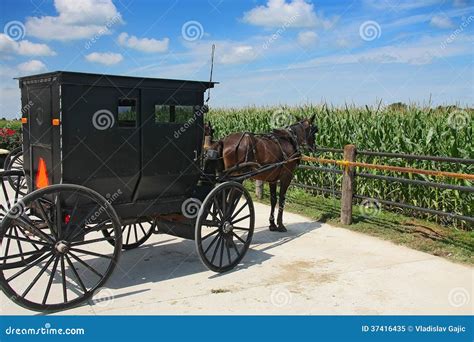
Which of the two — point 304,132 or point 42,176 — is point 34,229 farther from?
point 304,132

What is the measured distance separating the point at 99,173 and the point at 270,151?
343 cm

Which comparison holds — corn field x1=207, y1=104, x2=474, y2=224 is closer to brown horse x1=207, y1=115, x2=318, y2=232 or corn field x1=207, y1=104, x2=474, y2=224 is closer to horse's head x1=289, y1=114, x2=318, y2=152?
horse's head x1=289, y1=114, x2=318, y2=152

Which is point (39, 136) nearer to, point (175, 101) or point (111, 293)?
point (175, 101)

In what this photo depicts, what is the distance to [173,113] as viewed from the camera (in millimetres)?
5469

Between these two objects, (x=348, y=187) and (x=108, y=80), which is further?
(x=348, y=187)

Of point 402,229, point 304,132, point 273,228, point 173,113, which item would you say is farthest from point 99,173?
point 402,229

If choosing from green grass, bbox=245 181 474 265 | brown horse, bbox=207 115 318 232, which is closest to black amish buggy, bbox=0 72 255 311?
brown horse, bbox=207 115 318 232

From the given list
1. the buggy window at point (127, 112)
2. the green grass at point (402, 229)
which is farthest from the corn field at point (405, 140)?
the buggy window at point (127, 112)

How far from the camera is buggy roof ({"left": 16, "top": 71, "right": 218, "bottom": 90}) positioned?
180 inches

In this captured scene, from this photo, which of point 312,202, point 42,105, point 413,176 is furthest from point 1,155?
point 413,176

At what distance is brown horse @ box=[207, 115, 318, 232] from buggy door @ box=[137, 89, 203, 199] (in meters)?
1.03

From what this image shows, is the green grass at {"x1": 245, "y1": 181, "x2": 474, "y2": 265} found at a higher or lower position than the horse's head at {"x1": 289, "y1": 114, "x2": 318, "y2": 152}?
lower

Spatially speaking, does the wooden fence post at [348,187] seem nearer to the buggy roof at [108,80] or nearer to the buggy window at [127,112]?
the buggy roof at [108,80]

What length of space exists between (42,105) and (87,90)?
62 cm
